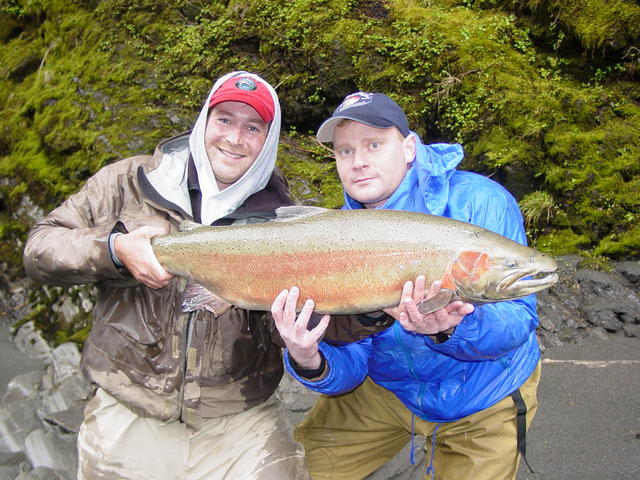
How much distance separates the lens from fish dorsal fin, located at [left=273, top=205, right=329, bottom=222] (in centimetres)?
304

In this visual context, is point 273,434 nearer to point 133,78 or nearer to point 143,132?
point 143,132

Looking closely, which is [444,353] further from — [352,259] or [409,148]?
[409,148]

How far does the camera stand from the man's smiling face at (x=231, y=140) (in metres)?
3.65

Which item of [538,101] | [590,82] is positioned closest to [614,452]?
[538,101]

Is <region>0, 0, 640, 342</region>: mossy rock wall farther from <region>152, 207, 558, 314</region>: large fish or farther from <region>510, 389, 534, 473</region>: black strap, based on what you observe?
<region>152, 207, 558, 314</region>: large fish

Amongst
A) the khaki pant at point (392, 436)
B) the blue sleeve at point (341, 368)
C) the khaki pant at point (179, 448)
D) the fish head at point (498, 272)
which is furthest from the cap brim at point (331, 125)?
the khaki pant at point (179, 448)

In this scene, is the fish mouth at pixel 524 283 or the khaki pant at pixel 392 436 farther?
the khaki pant at pixel 392 436

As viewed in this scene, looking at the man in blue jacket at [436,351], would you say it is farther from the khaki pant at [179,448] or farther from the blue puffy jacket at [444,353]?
the khaki pant at [179,448]

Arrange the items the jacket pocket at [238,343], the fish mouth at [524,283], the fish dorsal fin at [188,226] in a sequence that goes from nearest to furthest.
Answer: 1. the fish mouth at [524,283]
2. the fish dorsal fin at [188,226]
3. the jacket pocket at [238,343]

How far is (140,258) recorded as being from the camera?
119 inches

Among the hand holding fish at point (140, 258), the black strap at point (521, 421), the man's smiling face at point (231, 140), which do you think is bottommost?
the black strap at point (521, 421)

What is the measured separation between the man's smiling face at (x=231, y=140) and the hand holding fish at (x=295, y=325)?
117 centimetres

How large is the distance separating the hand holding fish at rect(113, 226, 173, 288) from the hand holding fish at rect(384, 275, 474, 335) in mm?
1328

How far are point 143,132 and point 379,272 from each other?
591cm
